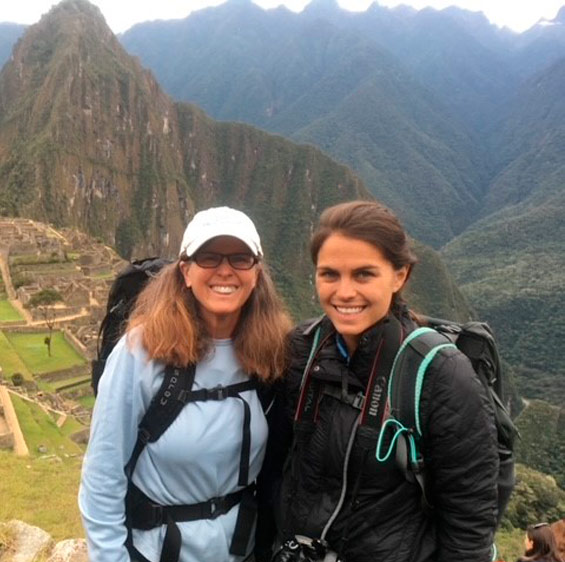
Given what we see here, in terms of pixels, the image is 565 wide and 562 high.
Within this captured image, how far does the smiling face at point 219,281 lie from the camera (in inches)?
115

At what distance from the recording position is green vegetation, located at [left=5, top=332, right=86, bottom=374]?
22214 millimetres

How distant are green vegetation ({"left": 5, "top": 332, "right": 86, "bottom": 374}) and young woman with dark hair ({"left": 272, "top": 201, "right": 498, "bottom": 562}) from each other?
2078 cm

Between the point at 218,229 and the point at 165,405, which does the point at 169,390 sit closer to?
the point at 165,405

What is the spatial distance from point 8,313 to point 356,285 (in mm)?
26966

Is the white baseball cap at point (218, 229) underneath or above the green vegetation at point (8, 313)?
above

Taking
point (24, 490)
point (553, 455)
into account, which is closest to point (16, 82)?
point (553, 455)

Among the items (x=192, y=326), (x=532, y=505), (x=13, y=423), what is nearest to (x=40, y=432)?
(x=13, y=423)

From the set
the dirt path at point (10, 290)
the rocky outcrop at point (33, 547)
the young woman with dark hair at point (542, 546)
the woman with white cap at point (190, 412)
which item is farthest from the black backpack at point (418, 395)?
the dirt path at point (10, 290)

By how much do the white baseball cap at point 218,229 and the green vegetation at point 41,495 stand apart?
13.8ft

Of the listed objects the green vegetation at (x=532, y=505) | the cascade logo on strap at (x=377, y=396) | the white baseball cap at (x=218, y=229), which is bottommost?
the green vegetation at (x=532, y=505)

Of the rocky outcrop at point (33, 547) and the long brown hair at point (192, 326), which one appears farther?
the rocky outcrop at point (33, 547)

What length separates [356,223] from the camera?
2721 mm

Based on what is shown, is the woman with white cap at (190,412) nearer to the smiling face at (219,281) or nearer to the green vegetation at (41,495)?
the smiling face at (219,281)

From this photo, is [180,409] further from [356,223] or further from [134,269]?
[356,223]
